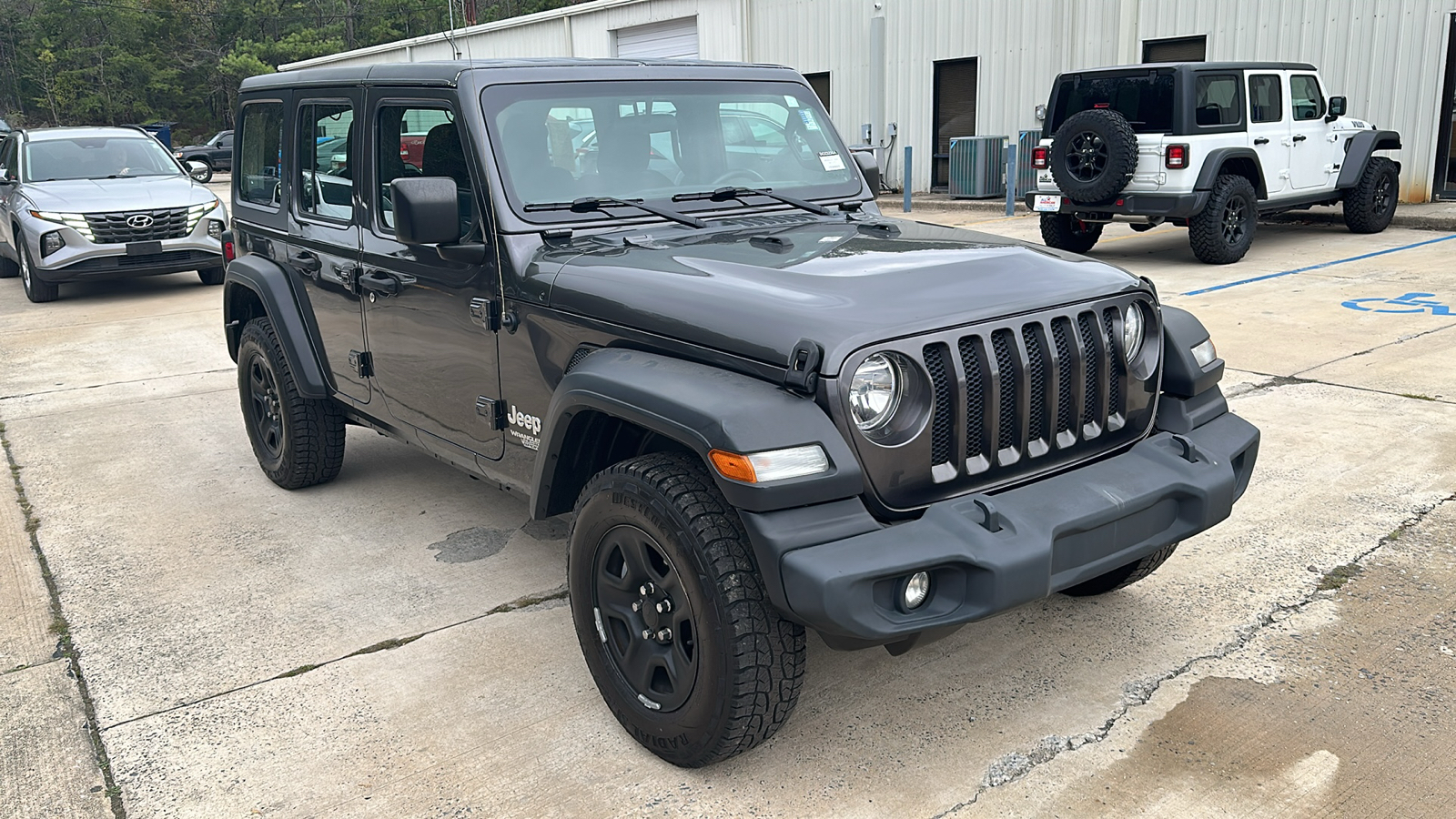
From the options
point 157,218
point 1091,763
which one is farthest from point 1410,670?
point 157,218

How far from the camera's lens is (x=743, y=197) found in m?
4.03

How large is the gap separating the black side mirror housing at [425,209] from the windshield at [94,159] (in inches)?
407

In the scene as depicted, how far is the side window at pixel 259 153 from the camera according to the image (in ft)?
16.7

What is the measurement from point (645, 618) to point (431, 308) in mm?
1571

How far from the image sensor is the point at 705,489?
275cm

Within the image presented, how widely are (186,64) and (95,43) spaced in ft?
26.8

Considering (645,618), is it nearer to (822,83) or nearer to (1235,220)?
(1235,220)

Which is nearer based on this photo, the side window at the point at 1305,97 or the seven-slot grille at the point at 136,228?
the seven-slot grille at the point at 136,228

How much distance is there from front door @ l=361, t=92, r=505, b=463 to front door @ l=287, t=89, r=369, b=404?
0.15 metres

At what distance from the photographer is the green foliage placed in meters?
62.6

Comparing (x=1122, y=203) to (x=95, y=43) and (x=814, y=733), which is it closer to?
(x=814, y=733)

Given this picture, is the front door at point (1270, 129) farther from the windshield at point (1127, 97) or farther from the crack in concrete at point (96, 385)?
the crack in concrete at point (96, 385)

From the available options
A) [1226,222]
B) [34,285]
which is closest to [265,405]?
[34,285]

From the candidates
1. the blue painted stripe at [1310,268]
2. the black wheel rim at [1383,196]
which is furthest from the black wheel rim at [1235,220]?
the black wheel rim at [1383,196]
